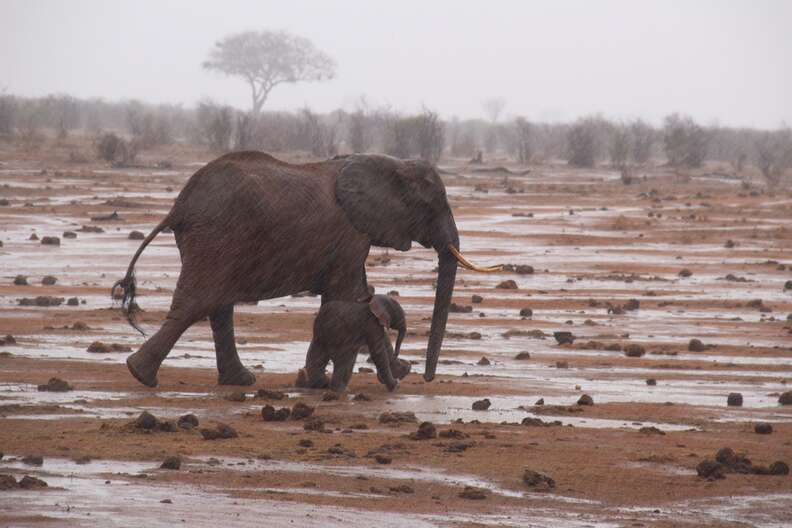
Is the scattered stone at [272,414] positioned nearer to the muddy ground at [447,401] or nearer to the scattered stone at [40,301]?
the muddy ground at [447,401]

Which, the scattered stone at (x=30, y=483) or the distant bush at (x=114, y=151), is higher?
the distant bush at (x=114, y=151)

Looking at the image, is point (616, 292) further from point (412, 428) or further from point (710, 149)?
point (710, 149)

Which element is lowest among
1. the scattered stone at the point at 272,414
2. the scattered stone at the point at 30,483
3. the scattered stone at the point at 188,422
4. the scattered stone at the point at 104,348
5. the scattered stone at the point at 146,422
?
the scattered stone at the point at 104,348

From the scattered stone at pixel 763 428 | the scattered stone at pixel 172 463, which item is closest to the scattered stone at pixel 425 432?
the scattered stone at pixel 172 463

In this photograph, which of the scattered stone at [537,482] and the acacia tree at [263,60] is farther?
the acacia tree at [263,60]

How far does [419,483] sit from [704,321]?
434 inches

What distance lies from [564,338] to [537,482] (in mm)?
8029

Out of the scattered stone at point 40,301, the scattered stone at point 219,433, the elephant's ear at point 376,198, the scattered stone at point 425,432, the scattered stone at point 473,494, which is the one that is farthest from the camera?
the scattered stone at point 40,301

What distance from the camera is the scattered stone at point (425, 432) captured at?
1056 cm

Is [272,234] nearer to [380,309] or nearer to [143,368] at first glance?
[380,309]

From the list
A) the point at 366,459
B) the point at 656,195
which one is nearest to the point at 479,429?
the point at 366,459

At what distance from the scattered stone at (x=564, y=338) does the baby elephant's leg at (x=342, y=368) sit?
14.7 ft

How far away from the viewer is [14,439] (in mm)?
9867

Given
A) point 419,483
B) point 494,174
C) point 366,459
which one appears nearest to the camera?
point 419,483
